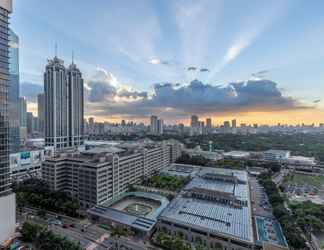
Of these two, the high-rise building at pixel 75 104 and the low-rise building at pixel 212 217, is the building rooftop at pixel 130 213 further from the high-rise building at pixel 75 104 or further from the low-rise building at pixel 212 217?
the high-rise building at pixel 75 104

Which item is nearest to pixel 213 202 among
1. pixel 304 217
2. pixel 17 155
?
pixel 304 217

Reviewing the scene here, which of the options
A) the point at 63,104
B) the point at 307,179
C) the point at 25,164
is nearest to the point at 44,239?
the point at 25,164

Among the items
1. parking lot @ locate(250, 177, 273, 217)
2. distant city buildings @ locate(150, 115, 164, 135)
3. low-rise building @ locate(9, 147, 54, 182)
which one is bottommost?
parking lot @ locate(250, 177, 273, 217)

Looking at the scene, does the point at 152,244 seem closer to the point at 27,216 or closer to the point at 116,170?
the point at 116,170

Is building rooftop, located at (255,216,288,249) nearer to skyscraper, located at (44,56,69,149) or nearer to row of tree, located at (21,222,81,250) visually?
row of tree, located at (21,222,81,250)

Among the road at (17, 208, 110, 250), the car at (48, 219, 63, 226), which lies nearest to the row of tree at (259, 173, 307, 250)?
the road at (17, 208, 110, 250)

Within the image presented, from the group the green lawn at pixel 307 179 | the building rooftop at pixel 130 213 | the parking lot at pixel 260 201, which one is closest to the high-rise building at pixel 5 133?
the building rooftop at pixel 130 213

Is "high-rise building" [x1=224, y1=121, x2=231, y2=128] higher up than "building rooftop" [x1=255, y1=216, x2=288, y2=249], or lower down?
higher up
